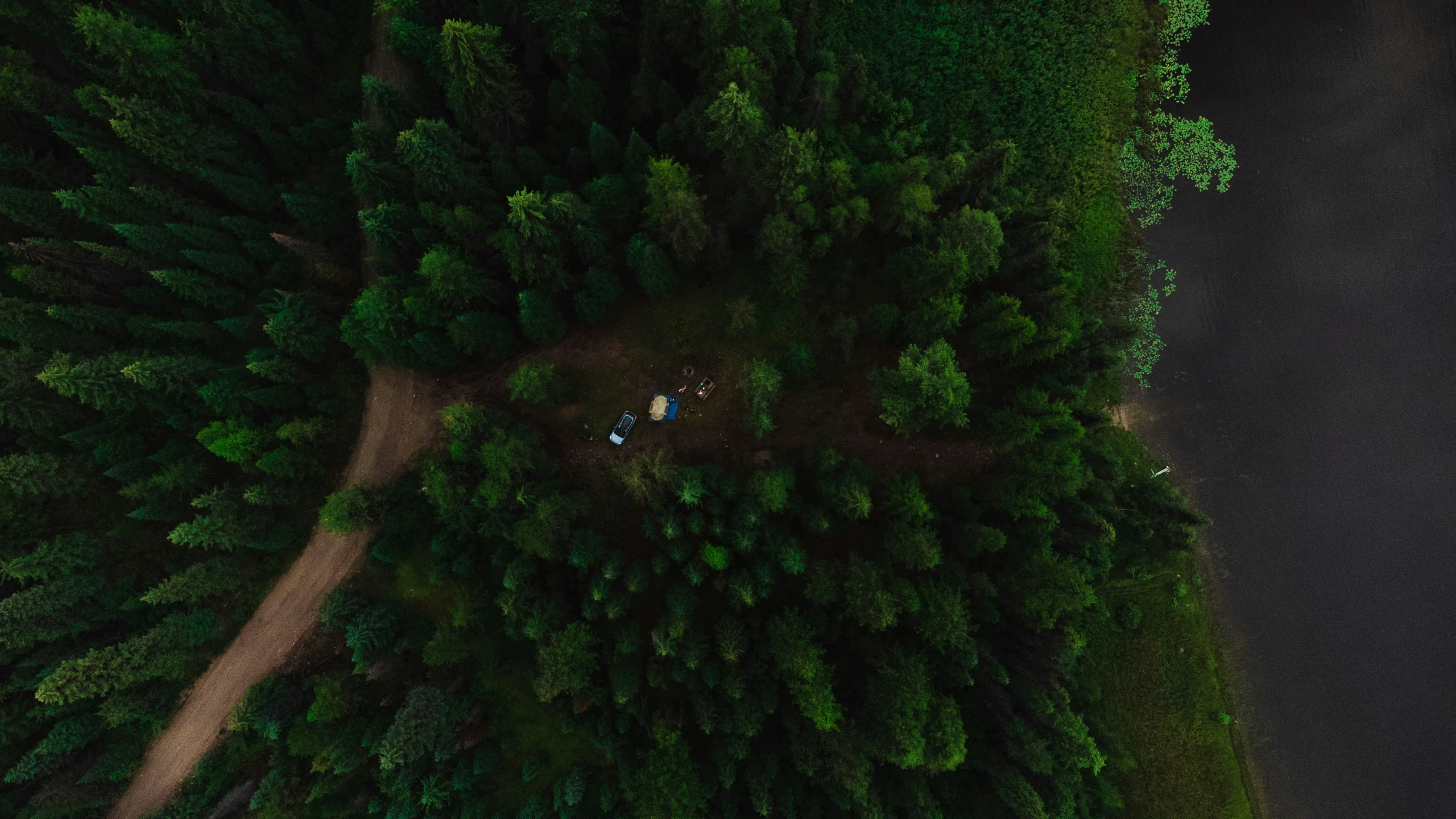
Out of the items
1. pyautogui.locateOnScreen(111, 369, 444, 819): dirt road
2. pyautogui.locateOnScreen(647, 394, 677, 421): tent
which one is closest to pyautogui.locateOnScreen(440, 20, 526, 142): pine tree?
pyautogui.locateOnScreen(111, 369, 444, 819): dirt road

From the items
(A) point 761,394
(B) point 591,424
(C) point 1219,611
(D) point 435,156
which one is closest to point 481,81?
(D) point 435,156

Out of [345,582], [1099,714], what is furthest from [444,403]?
[1099,714]

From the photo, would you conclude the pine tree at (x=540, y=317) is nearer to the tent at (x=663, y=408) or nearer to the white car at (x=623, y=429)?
the white car at (x=623, y=429)

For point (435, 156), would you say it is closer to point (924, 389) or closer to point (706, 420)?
point (706, 420)

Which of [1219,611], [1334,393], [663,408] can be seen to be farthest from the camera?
[1219,611]

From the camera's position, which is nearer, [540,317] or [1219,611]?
[540,317]
